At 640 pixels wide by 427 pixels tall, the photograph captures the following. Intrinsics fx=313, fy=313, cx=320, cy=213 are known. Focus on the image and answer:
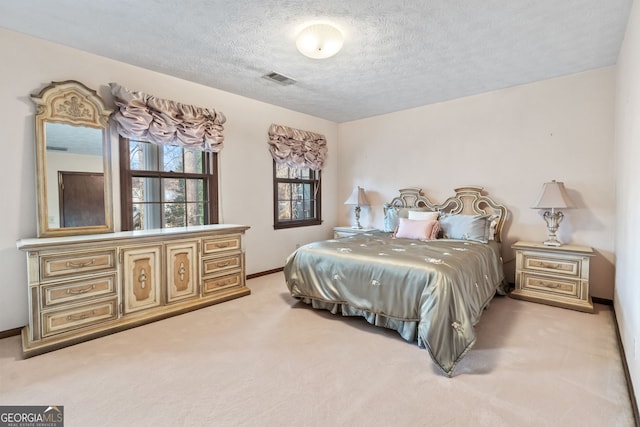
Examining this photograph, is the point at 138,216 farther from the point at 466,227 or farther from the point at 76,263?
the point at 466,227

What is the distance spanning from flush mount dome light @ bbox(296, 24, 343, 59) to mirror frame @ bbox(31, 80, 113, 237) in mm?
1992

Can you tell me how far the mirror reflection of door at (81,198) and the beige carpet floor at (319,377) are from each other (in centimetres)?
108

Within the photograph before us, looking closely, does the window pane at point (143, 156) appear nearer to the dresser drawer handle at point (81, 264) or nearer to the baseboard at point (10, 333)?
the dresser drawer handle at point (81, 264)

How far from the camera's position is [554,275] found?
3297mm

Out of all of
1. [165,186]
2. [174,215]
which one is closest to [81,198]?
[165,186]

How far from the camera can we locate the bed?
223 centimetres

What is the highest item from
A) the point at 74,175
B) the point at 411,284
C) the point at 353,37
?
the point at 353,37

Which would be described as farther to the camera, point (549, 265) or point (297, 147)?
point (297, 147)

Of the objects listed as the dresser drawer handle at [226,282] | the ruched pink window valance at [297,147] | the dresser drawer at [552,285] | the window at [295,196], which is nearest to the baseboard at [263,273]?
the window at [295,196]

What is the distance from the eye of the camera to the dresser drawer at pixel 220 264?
339cm

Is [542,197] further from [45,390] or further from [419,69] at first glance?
[45,390]

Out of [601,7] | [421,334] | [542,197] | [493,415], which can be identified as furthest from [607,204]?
[493,415]

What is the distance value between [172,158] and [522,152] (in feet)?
13.8

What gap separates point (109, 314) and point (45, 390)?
85cm
